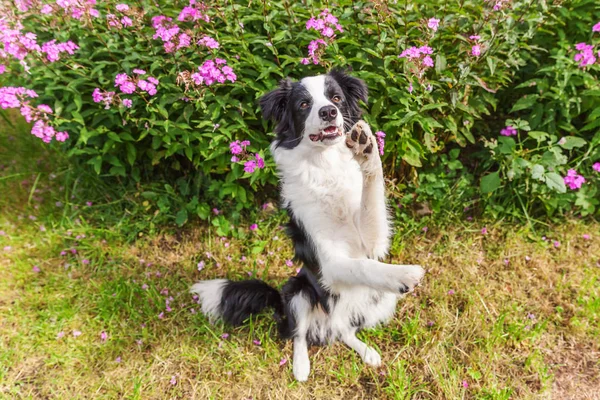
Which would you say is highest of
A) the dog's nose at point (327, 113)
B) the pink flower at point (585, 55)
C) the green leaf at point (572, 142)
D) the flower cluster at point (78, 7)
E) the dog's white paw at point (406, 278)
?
the pink flower at point (585, 55)

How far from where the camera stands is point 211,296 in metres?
2.84

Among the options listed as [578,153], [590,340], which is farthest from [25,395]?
[578,153]

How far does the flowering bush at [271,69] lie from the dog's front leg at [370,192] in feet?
2.60

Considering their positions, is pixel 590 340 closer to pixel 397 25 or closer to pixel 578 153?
pixel 578 153

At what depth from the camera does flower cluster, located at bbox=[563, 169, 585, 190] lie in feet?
9.91

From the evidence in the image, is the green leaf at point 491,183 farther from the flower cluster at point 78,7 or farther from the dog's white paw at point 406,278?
the flower cluster at point 78,7

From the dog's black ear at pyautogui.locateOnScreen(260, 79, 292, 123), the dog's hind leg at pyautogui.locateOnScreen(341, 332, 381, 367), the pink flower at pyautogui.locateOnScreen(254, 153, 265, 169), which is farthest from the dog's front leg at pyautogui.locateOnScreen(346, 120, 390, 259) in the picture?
the pink flower at pyautogui.locateOnScreen(254, 153, 265, 169)

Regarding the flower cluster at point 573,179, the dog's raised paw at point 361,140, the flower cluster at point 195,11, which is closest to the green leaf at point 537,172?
the flower cluster at point 573,179

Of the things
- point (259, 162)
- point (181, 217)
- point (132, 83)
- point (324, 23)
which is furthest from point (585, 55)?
point (181, 217)

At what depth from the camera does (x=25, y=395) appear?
2.64 meters

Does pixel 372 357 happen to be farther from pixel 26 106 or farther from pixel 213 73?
pixel 26 106

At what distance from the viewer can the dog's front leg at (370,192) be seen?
6.66 ft

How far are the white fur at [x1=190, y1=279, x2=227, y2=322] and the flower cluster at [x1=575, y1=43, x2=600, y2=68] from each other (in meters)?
3.05

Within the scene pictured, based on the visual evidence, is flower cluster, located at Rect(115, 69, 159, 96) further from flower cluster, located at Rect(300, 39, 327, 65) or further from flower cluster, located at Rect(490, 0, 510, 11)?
flower cluster, located at Rect(490, 0, 510, 11)
